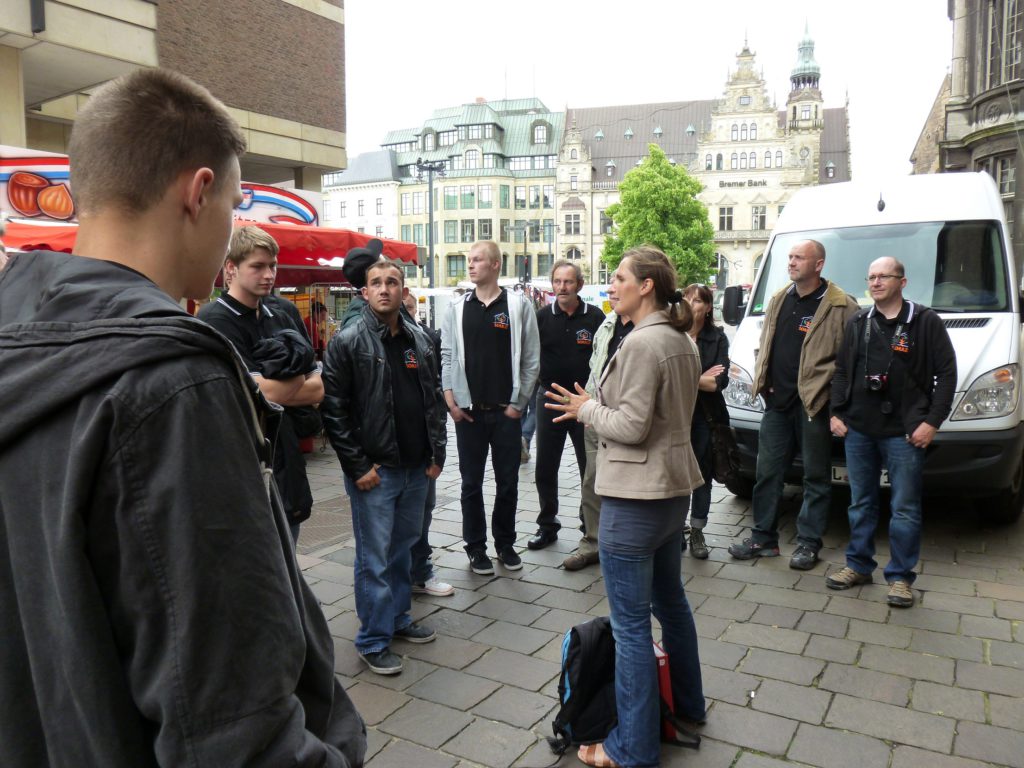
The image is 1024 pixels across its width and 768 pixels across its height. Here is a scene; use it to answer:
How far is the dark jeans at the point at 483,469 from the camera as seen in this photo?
5.48 m

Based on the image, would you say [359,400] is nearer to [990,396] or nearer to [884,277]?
[884,277]

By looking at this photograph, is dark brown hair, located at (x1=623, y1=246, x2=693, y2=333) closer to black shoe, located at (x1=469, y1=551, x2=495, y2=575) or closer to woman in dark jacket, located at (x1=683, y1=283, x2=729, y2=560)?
woman in dark jacket, located at (x1=683, y1=283, x2=729, y2=560)

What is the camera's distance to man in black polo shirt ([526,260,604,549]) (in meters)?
6.11

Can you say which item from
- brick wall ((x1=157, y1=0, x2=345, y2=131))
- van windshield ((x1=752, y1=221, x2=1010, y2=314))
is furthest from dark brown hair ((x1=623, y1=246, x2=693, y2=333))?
brick wall ((x1=157, y1=0, x2=345, y2=131))

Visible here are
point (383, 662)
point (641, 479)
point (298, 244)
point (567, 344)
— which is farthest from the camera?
point (298, 244)

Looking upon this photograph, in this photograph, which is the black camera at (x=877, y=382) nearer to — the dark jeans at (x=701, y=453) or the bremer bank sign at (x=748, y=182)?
the dark jeans at (x=701, y=453)

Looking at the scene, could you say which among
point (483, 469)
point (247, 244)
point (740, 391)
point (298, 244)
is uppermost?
point (298, 244)

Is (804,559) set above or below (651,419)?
below

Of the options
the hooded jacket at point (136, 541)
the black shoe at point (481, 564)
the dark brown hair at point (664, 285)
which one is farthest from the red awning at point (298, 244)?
the hooded jacket at point (136, 541)

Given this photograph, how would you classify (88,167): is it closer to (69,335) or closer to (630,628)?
(69,335)

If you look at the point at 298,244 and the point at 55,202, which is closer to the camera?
the point at 298,244

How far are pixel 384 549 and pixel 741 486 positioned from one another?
4.30 metres

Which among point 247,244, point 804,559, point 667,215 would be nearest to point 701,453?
point 804,559

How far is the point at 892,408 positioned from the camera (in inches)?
195
